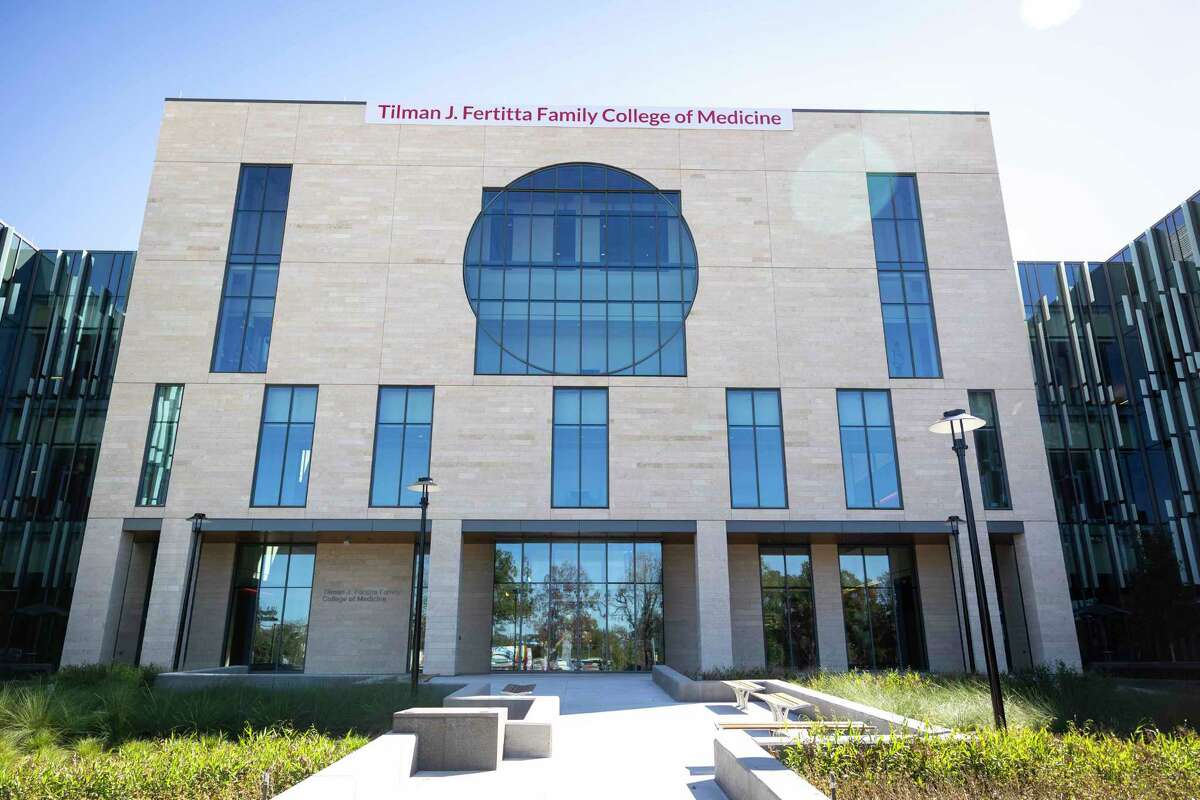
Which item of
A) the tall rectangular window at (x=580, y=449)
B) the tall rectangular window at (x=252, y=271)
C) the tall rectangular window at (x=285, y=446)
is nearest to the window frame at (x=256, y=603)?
the tall rectangular window at (x=285, y=446)

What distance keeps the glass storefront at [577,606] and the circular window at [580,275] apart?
6.76 m

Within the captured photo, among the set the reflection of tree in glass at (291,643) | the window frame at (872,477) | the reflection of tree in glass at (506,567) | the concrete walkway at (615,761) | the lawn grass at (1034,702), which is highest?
the window frame at (872,477)

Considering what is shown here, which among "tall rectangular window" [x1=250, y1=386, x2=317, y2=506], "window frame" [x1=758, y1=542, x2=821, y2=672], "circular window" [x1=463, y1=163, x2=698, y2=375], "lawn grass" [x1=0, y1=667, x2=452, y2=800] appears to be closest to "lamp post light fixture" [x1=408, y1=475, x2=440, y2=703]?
"lawn grass" [x1=0, y1=667, x2=452, y2=800]

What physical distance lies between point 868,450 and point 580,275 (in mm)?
12144

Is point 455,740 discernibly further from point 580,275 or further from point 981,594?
→ point 580,275

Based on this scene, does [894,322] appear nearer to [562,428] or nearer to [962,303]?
[962,303]

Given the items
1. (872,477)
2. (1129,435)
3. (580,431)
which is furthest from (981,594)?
(1129,435)

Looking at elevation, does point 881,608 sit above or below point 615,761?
above

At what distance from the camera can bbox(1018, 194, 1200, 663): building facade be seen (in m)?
31.7

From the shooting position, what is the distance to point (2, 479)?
3334 centimetres

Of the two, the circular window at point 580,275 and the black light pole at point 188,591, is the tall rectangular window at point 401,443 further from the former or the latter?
the black light pole at point 188,591

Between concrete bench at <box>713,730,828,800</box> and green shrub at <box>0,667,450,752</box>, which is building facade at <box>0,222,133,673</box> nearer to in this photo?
green shrub at <box>0,667,450,752</box>

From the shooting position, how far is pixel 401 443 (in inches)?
1033

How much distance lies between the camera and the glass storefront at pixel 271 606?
2642 centimetres
